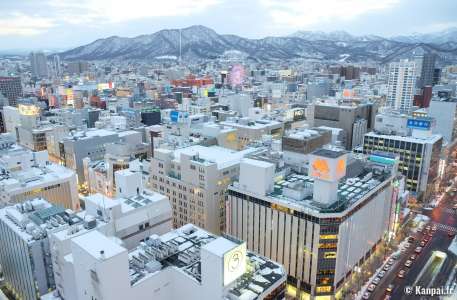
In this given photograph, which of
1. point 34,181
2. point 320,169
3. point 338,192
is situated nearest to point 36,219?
point 34,181

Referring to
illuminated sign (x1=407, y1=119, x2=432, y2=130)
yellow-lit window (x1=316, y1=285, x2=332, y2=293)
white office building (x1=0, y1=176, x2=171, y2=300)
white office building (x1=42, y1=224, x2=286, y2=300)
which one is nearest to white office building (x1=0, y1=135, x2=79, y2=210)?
white office building (x1=0, y1=176, x2=171, y2=300)

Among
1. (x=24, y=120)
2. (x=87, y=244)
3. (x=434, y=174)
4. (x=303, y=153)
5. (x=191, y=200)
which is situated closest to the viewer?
(x=87, y=244)

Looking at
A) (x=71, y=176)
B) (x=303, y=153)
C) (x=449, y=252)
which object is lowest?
(x=449, y=252)

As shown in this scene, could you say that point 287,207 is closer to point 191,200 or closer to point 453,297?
point 191,200

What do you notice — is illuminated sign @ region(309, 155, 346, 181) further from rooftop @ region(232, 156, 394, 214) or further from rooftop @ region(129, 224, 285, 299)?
rooftop @ region(129, 224, 285, 299)

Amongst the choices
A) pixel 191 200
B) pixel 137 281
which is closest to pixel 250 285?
pixel 137 281

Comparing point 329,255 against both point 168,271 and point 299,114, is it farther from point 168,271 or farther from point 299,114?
point 299,114

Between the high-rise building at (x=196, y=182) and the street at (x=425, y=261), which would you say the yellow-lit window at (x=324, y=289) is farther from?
the high-rise building at (x=196, y=182)
